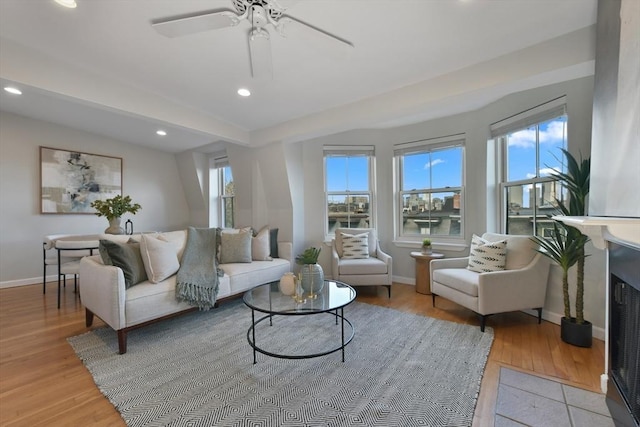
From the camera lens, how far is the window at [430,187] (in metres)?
3.90

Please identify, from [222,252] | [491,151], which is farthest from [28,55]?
[491,151]

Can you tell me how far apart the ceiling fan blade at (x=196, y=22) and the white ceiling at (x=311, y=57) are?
0.26 m

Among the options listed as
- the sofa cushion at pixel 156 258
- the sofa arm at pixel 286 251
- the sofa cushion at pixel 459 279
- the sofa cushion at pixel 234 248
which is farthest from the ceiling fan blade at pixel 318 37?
the sofa arm at pixel 286 251

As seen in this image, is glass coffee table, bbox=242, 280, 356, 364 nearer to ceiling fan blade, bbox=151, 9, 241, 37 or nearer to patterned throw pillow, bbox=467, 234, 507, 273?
patterned throw pillow, bbox=467, 234, 507, 273

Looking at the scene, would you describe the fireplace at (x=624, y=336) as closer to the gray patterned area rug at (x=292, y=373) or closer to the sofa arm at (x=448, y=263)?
the gray patterned area rug at (x=292, y=373)

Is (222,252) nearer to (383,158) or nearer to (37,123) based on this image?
(383,158)

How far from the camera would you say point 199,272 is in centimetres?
275

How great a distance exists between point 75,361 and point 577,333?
4018 mm

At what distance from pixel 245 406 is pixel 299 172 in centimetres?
331

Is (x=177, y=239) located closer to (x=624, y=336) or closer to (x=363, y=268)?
(x=363, y=268)

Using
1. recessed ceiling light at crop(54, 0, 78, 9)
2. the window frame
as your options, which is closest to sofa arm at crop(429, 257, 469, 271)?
the window frame

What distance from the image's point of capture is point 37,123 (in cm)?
415

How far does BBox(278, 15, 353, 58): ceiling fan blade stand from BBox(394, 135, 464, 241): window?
2.64 m

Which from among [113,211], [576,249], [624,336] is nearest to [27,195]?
[113,211]
